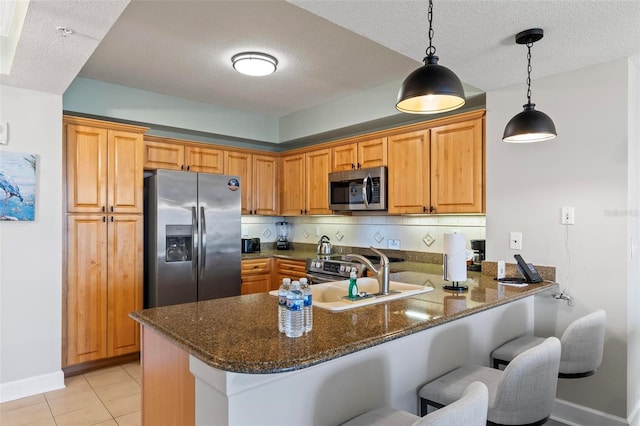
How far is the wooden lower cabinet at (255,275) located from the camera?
168 inches

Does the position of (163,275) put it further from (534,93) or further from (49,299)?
(534,93)

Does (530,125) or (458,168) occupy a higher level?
(530,125)

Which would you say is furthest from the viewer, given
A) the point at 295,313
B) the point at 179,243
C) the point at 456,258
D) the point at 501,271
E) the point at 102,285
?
the point at 179,243

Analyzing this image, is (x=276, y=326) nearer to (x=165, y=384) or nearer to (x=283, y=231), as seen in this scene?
(x=165, y=384)

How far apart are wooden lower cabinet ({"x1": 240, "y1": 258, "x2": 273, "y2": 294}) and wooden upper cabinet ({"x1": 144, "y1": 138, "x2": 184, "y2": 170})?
128 cm

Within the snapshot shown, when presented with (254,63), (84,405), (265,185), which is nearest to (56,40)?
(254,63)

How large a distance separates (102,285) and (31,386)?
0.87 meters

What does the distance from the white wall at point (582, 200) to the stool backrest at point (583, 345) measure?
1.57 ft

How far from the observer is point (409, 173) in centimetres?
358

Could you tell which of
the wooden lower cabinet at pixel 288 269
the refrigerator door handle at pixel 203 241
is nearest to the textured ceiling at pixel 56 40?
the refrigerator door handle at pixel 203 241

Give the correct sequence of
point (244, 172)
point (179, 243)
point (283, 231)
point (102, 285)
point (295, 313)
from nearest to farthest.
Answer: point (295, 313), point (102, 285), point (179, 243), point (244, 172), point (283, 231)

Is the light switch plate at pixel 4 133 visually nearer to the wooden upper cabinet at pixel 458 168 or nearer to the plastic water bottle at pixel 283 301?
the plastic water bottle at pixel 283 301

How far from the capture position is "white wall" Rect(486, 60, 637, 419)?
2355 millimetres

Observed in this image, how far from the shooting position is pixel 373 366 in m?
1.62
